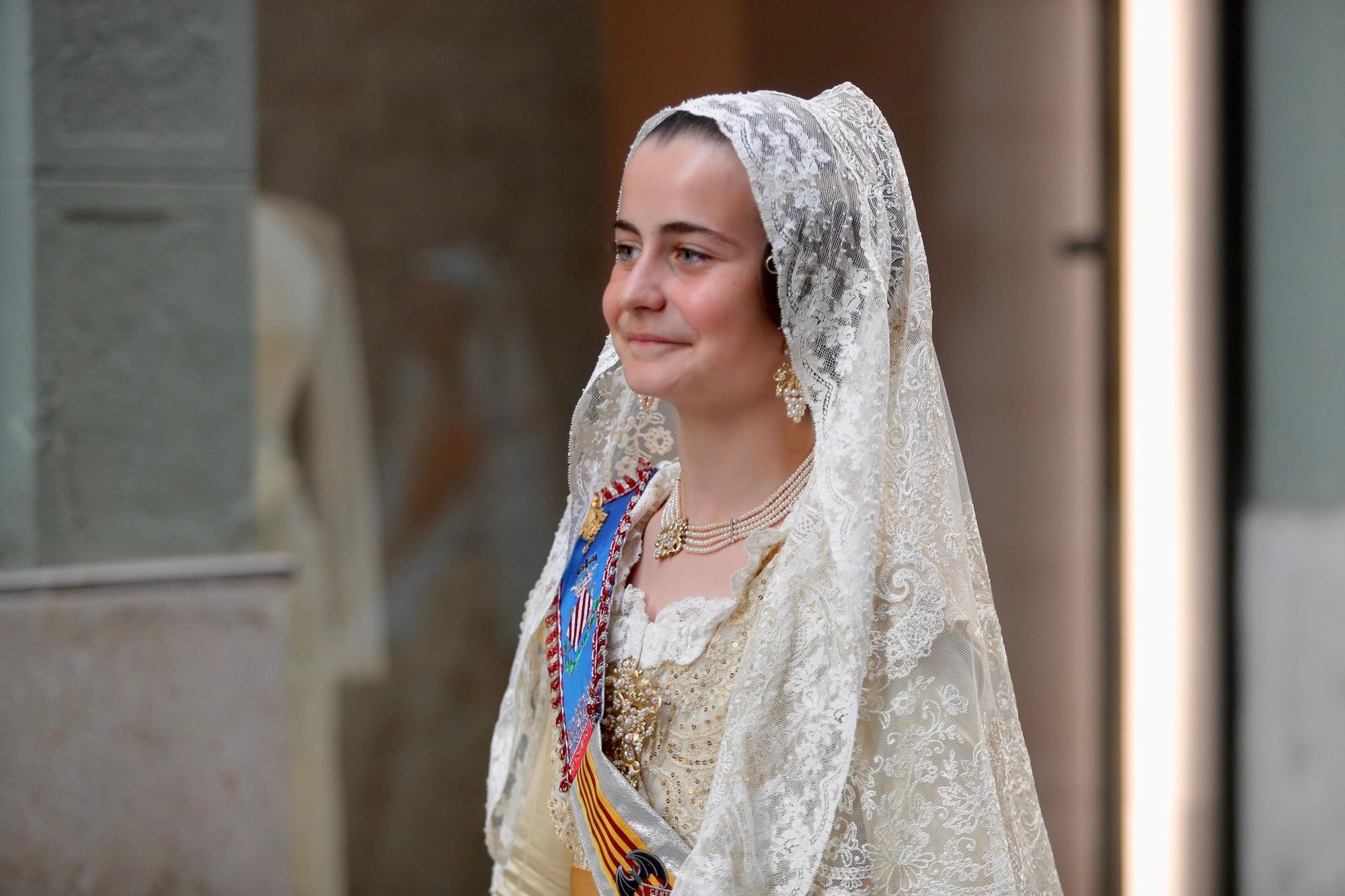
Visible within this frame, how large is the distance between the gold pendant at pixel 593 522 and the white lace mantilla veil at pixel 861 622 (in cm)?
34

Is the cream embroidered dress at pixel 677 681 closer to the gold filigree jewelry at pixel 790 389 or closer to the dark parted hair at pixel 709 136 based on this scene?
the gold filigree jewelry at pixel 790 389

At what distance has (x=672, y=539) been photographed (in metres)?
1.58

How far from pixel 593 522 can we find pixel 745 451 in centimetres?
27

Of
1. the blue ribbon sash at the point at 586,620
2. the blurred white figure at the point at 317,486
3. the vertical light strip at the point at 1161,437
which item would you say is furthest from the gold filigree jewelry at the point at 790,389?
the vertical light strip at the point at 1161,437

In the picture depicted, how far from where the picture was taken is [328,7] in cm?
331

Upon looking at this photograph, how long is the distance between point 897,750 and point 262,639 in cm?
175

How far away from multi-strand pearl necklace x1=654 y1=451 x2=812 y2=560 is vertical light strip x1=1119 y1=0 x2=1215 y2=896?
2.49 metres

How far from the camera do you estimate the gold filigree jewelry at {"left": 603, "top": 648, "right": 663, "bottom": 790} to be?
59.4 inches

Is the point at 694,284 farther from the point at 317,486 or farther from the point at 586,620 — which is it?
the point at 317,486

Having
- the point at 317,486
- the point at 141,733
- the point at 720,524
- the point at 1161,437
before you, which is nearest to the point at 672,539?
the point at 720,524

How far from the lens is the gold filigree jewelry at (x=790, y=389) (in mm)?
1457

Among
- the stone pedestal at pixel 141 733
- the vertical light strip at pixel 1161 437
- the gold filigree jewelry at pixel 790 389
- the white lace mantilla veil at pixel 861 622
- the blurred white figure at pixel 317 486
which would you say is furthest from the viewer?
the vertical light strip at pixel 1161 437

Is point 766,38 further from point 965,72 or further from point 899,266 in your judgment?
point 899,266

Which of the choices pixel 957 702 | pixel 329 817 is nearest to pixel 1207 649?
pixel 329 817
